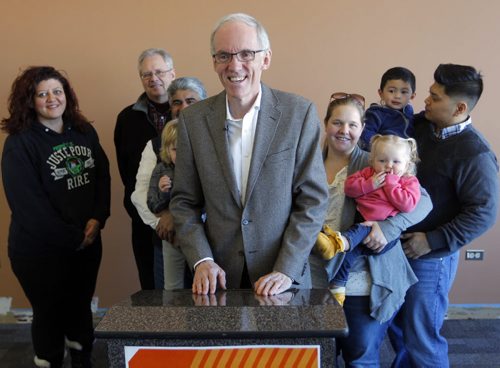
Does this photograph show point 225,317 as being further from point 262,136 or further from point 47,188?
point 47,188

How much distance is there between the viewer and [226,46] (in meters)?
1.51

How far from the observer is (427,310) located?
2.05 meters

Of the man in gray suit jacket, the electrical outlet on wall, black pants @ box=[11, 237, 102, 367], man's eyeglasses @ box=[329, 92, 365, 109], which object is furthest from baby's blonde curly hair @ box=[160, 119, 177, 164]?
the electrical outlet on wall

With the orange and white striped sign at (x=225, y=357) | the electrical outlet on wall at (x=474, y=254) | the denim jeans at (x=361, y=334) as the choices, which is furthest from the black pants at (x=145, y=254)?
the electrical outlet on wall at (x=474, y=254)

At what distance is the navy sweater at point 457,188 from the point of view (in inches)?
75.9

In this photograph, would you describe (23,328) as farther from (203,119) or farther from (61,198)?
(203,119)

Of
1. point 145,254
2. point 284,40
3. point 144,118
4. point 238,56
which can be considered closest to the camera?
point 238,56

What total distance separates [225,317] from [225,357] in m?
0.10

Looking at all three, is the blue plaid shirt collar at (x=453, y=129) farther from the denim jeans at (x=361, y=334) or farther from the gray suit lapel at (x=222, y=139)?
the gray suit lapel at (x=222, y=139)

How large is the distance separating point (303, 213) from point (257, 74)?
0.50 m

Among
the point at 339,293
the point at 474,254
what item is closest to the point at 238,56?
the point at 339,293

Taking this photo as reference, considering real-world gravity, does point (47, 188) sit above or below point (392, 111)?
below

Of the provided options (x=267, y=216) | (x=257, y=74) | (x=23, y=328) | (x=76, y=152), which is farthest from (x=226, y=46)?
(x=23, y=328)

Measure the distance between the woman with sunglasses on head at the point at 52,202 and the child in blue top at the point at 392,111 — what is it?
1.48 metres
